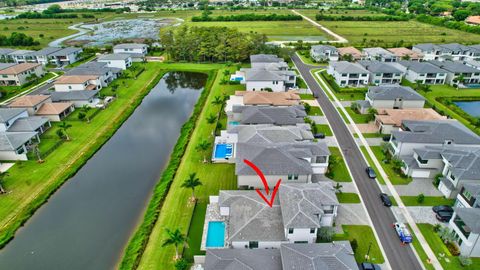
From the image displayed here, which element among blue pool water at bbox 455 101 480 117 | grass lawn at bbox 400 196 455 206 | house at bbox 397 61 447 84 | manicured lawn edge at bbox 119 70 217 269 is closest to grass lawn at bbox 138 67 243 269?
manicured lawn edge at bbox 119 70 217 269

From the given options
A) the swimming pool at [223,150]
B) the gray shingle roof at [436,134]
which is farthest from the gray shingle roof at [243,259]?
the gray shingle roof at [436,134]

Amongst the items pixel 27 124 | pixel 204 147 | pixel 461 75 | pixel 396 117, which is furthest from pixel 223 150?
pixel 461 75

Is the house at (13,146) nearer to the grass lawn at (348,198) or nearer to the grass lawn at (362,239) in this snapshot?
the grass lawn at (348,198)

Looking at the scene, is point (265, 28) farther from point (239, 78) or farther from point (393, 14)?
point (393, 14)

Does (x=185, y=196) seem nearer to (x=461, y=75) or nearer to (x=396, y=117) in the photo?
(x=396, y=117)

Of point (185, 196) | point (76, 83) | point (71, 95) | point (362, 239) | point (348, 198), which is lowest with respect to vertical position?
point (362, 239)

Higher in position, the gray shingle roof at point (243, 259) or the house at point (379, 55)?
the house at point (379, 55)
